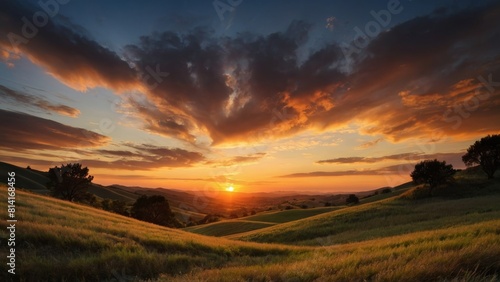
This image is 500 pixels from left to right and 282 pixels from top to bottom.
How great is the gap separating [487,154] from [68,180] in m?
82.2

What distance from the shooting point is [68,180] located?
54219mm

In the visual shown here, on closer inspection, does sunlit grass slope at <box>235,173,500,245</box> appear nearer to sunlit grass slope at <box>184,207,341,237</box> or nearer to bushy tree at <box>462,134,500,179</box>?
bushy tree at <box>462,134,500,179</box>

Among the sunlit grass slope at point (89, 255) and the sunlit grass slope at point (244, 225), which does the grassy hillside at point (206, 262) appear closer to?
the sunlit grass slope at point (89, 255)

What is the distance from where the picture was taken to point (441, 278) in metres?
4.76

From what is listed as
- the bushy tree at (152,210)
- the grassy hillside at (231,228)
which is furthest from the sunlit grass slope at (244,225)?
the bushy tree at (152,210)

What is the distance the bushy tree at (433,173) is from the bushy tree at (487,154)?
12.5 m

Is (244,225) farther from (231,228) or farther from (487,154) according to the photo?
(487,154)

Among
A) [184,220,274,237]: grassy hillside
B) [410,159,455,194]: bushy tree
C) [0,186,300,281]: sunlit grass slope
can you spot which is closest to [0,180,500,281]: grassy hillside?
[0,186,300,281]: sunlit grass slope

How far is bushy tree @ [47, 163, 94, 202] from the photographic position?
53.9 meters

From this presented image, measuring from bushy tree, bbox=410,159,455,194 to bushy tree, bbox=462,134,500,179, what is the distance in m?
12.5

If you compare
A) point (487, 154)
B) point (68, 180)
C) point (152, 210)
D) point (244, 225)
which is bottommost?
point (244, 225)

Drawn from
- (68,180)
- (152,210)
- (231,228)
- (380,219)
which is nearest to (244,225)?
(231,228)

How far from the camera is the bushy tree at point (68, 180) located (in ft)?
177

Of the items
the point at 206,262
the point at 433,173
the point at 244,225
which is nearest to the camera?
the point at 206,262
